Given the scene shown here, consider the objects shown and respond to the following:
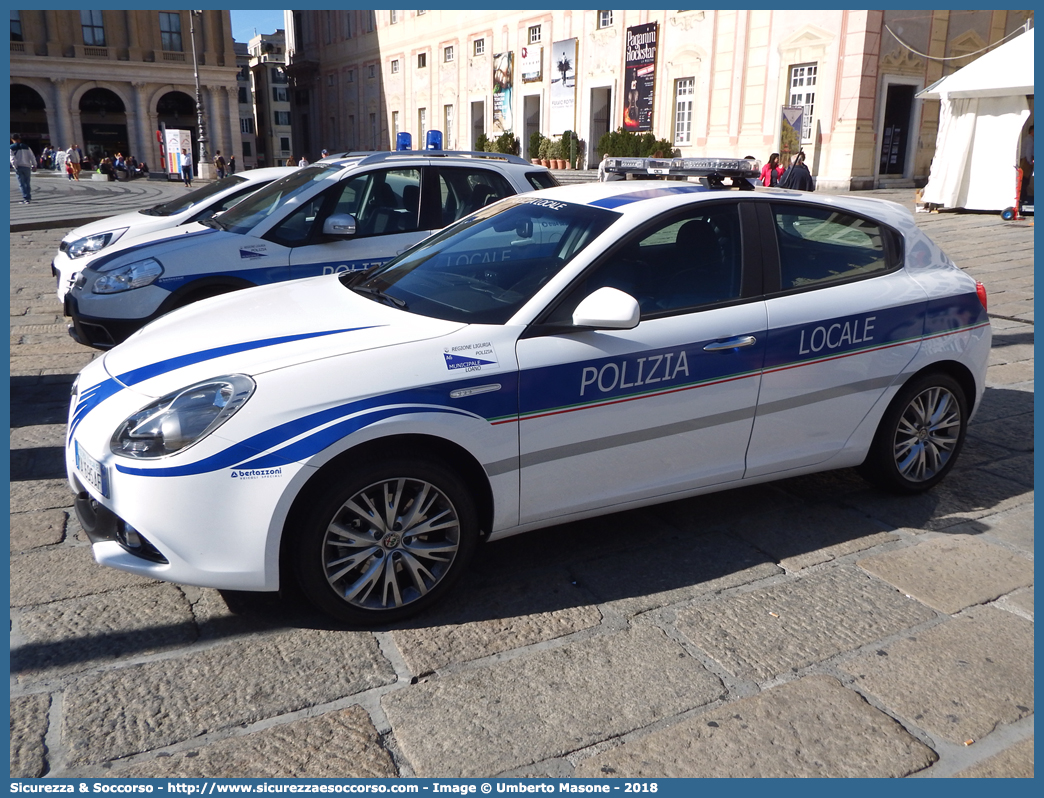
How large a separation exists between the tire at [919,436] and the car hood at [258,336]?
233cm

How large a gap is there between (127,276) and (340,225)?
5.51 ft

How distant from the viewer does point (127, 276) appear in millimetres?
6465

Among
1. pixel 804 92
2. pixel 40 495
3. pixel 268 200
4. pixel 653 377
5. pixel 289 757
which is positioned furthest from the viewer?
pixel 804 92

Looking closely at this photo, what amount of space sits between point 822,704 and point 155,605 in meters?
2.47

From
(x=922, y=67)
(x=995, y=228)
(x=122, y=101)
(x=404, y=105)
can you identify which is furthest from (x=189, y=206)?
(x=122, y=101)

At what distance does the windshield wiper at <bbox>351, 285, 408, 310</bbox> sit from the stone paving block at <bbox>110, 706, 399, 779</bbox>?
169 centimetres

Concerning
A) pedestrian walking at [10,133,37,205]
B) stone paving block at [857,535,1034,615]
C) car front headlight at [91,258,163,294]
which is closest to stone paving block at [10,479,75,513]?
car front headlight at [91,258,163,294]

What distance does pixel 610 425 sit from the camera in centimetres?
Answer: 345

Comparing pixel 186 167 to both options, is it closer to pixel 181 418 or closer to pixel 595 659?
pixel 181 418

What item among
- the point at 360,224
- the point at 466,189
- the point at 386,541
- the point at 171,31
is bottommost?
the point at 386,541

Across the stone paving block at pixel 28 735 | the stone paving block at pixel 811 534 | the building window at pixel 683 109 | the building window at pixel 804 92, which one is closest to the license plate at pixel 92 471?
the stone paving block at pixel 28 735

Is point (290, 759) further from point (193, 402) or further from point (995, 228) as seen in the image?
point (995, 228)

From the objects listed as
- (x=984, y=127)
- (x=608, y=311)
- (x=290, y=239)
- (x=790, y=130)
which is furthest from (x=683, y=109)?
(x=608, y=311)

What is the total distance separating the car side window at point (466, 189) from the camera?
703cm
